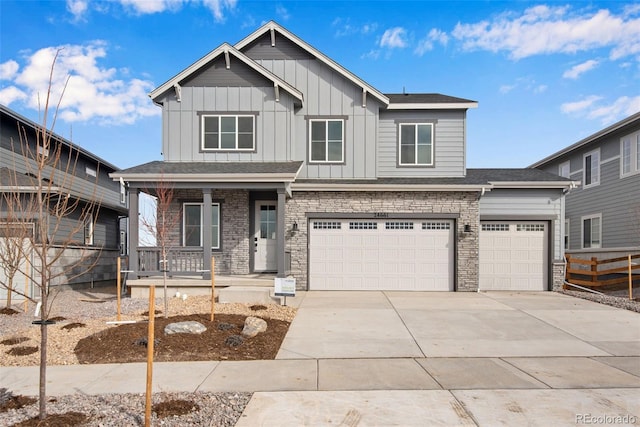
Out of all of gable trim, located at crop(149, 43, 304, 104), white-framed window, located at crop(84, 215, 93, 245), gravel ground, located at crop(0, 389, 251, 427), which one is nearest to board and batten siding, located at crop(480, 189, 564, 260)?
gable trim, located at crop(149, 43, 304, 104)

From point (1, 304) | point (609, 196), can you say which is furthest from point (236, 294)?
point (609, 196)

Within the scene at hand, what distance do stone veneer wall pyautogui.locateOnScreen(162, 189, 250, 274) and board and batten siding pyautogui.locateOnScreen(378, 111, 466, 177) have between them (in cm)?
481

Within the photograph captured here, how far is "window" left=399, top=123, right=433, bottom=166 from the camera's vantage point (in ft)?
45.9

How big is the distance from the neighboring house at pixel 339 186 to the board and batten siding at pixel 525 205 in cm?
3

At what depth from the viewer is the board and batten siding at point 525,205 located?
13.4 meters

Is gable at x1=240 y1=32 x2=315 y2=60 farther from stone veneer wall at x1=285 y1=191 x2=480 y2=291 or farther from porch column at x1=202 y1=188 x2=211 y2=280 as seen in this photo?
porch column at x1=202 y1=188 x2=211 y2=280

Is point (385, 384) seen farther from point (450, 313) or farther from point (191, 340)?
point (450, 313)

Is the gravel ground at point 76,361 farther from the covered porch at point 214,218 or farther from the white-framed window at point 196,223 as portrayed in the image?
the white-framed window at point 196,223

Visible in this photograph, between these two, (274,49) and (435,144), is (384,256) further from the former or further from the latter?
(274,49)

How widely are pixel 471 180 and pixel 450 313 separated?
17.9 ft

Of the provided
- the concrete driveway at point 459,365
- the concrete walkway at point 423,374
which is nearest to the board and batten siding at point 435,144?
the concrete driveway at point 459,365

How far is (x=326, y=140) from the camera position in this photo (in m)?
13.7

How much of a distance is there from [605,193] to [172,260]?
17699 millimetres

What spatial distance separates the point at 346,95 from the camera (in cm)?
1381
